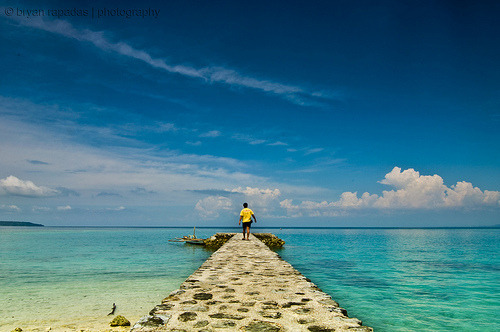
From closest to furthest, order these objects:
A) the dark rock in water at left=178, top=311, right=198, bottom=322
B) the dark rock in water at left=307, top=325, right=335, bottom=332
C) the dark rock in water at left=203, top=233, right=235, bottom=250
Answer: the dark rock in water at left=307, top=325, right=335, bottom=332
the dark rock in water at left=178, top=311, right=198, bottom=322
the dark rock in water at left=203, top=233, right=235, bottom=250

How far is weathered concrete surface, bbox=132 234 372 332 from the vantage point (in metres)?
3.60

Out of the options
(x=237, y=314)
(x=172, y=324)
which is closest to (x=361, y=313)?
(x=237, y=314)

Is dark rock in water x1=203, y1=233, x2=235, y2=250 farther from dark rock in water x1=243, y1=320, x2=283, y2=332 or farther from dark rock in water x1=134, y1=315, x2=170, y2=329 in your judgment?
dark rock in water x1=243, y1=320, x2=283, y2=332

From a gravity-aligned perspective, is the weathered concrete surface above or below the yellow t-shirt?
below

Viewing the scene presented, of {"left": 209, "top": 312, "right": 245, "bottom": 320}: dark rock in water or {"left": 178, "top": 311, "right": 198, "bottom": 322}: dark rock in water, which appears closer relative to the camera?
{"left": 178, "top": 311, "right": 198, "bottom": 322}: dark rock in water

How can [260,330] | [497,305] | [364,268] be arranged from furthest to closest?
[364,268]
[497,305]
[260,330]

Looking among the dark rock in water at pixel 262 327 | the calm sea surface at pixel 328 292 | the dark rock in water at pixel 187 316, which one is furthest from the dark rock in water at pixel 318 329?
the calm sea surface at pixel 328 292

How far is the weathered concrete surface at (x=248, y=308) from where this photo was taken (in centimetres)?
360

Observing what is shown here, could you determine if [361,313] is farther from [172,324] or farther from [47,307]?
[47,307]

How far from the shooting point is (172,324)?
364cm

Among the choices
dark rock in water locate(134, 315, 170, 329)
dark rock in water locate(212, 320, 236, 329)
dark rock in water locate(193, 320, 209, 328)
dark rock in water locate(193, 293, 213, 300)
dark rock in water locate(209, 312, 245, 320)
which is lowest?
dark rock in water locate(193, 293, 213, 300)

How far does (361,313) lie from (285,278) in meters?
3.60

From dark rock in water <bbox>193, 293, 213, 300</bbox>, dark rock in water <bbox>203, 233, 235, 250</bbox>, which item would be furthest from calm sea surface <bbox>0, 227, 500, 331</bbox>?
dark rock in water <bbox>203, 233, 235, 250</bbox>

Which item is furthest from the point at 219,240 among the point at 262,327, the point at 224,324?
the point at 262,327
